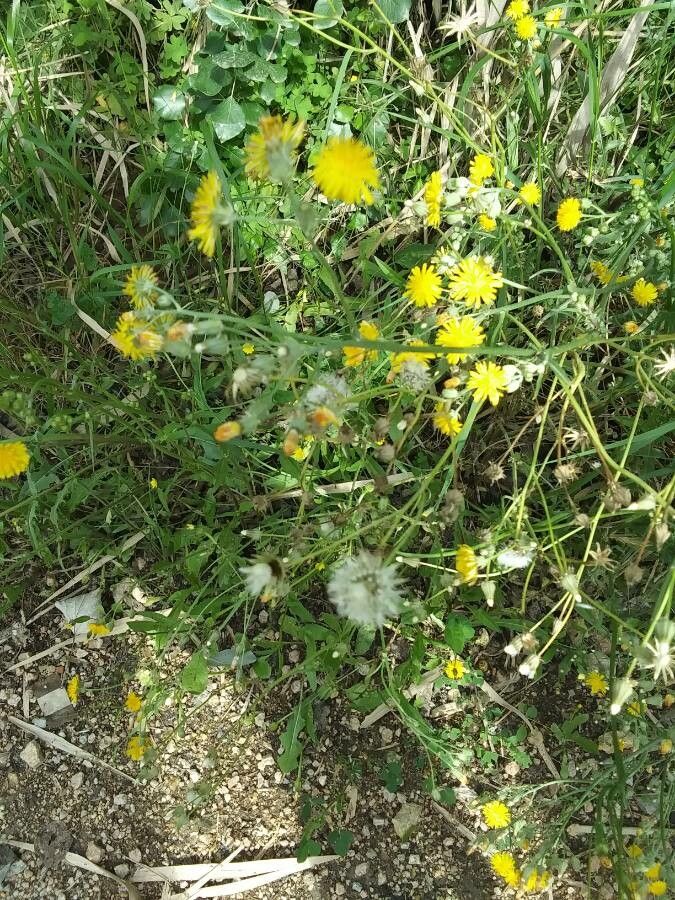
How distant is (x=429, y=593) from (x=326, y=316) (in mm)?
783

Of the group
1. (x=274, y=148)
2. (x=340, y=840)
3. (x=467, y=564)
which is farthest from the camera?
(x=340, y=840)

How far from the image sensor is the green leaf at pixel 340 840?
174 centimetres

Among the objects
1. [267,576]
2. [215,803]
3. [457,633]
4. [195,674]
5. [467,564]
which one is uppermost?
[267,576]

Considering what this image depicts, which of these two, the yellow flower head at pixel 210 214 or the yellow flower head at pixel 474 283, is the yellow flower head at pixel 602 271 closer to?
the yellow flower head at pixel 474 283

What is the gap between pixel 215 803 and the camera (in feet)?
5.97

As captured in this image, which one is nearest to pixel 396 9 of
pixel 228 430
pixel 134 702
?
pixel 228 430

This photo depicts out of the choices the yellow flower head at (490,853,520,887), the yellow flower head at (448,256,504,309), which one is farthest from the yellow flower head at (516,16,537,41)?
the yellow flower head at (490,853,520,887)

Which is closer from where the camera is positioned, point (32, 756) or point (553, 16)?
point (553, 16)

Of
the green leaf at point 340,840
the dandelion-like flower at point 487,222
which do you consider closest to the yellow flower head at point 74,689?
the green leaf at point 340,840

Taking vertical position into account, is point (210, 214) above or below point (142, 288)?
above

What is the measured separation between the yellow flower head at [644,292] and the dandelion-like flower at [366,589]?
95 cm

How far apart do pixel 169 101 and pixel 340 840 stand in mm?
1949

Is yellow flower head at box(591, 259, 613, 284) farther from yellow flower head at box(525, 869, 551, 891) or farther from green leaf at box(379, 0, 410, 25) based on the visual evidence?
yellow flower head at box(525, 869, 551, 891)

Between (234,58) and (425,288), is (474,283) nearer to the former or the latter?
(425,288)
